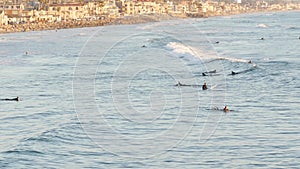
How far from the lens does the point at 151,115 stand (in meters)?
34.6

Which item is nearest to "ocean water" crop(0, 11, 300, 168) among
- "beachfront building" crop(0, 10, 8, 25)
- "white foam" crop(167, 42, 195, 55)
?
"white foam" crop(167, 42, 195, 55)

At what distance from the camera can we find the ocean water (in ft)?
83.9

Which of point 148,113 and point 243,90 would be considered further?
point 243,90

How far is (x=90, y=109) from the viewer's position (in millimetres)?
37125

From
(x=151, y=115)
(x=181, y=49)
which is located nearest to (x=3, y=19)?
(x=181, y=49)

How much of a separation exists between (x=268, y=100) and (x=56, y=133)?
14052mm

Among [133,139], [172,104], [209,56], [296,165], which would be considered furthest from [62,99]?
[209,56]

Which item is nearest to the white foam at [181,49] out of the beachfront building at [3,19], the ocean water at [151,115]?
the ocean water at [151,115]

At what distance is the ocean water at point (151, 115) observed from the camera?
2558 cm

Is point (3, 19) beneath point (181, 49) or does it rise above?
beneath

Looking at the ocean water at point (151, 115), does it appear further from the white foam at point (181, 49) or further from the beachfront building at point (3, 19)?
the beachfront building at point (3, 19)

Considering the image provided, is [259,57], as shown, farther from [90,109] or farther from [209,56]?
[90,109]

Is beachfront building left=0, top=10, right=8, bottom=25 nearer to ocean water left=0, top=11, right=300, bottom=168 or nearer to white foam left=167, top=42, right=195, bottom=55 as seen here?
white foam left=167, top=42, right=195, bottom=55

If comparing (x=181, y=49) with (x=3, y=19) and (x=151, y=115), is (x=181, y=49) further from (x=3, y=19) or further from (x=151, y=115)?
(x=3, y=19)
